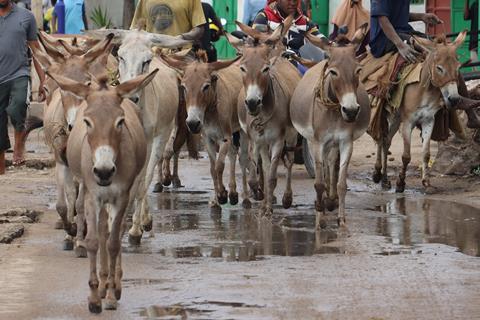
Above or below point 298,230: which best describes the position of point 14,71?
above

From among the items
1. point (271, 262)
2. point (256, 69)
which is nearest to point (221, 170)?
point (256, 69)

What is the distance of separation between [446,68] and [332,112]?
3004mm

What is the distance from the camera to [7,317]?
908 centimetres

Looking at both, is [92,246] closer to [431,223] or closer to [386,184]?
[431,223]

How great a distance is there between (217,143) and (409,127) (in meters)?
2.74

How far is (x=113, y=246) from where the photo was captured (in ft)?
31.5

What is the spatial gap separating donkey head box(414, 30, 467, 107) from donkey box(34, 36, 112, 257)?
5.43 meters

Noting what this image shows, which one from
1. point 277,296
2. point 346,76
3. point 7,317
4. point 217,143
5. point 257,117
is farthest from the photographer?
point 217,143

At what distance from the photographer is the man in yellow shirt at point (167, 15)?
15680 mm

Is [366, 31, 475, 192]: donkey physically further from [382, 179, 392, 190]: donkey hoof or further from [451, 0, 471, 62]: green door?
[451, 0, 471, 62]: green door

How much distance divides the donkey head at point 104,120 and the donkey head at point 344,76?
3895 millimetres

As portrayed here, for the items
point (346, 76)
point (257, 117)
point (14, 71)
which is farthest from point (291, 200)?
point (14, 71)

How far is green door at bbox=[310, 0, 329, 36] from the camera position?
29906 millimetres

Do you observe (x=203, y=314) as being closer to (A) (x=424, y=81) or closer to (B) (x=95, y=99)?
(B) (x=95, y=99)
